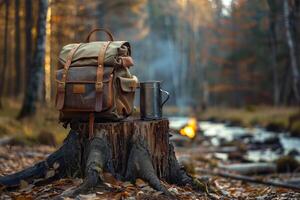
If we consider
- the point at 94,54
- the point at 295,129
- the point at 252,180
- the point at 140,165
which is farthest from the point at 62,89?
the point at 295,129

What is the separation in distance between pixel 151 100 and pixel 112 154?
2.91 feet

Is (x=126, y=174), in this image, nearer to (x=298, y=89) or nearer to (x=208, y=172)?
(x=208, y=172)

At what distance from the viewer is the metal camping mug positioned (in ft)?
19.5

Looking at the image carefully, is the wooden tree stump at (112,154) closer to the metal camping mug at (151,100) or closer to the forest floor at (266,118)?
the metal camping mug at (151,100)

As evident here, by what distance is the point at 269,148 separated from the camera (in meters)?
15.1

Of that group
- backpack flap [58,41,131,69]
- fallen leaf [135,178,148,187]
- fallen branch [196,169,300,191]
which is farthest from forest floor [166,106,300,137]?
fallen leaf [135,178,148,187]

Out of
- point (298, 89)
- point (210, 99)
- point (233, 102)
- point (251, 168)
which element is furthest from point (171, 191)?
point (210, 99)

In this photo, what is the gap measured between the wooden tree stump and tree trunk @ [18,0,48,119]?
9048 millimetres

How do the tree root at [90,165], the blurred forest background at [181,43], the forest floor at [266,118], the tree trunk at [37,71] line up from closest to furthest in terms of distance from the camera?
the tree root at [90,165], the tree trunk at [37,71], the blurred forest background at [181,43], the forest floor at [266,118]

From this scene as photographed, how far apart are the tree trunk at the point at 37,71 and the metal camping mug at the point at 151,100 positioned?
8748 millimetres

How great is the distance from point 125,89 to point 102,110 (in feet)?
1.24

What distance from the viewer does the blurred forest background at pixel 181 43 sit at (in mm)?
18967

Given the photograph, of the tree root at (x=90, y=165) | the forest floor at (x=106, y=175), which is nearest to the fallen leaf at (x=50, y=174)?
the tree root at (x=90, y=165)

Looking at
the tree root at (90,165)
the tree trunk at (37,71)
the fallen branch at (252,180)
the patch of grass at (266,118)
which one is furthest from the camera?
the patch of grass at (266,118)
